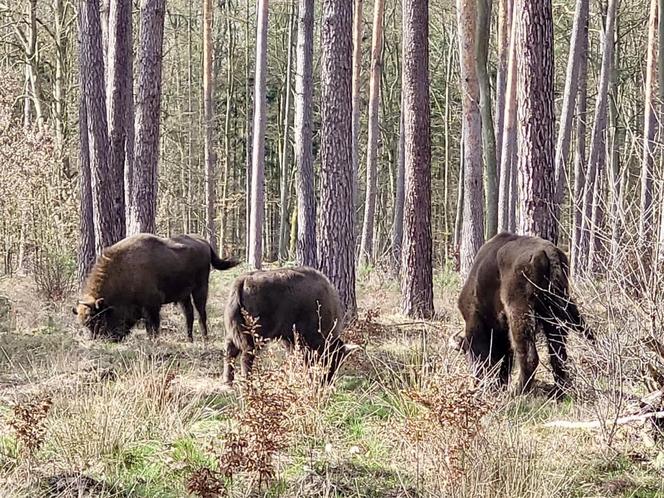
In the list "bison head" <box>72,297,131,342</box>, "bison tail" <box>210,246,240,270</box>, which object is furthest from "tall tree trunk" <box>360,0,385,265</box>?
"bison head" <box>72,297,131,342</box>

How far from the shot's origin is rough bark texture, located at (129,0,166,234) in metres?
14.3

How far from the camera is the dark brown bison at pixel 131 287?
11805 mm

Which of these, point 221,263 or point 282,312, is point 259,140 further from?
point 282,312

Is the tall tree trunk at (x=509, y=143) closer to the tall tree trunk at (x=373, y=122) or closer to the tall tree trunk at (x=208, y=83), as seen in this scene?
the tall tree trunk at (x=373, y=122)

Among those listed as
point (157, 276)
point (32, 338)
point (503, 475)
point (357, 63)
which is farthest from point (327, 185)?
point (357, 63)

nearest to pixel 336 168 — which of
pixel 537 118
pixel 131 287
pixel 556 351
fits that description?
pixel 537 118

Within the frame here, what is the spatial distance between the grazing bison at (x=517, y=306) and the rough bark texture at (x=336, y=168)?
115 inches

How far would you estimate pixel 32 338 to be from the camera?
11.4m

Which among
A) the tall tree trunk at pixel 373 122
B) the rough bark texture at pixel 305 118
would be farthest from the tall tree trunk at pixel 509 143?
the rough bark texture at pixel 305 118

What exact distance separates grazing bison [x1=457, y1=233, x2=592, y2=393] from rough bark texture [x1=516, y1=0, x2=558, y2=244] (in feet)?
3.59

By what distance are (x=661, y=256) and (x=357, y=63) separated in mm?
19842

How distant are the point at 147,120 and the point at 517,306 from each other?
838 centimetres

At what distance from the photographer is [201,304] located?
12438mm

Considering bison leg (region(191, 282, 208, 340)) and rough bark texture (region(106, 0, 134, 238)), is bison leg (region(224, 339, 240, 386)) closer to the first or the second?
bison leg (region(191, 282, 208, 340))
